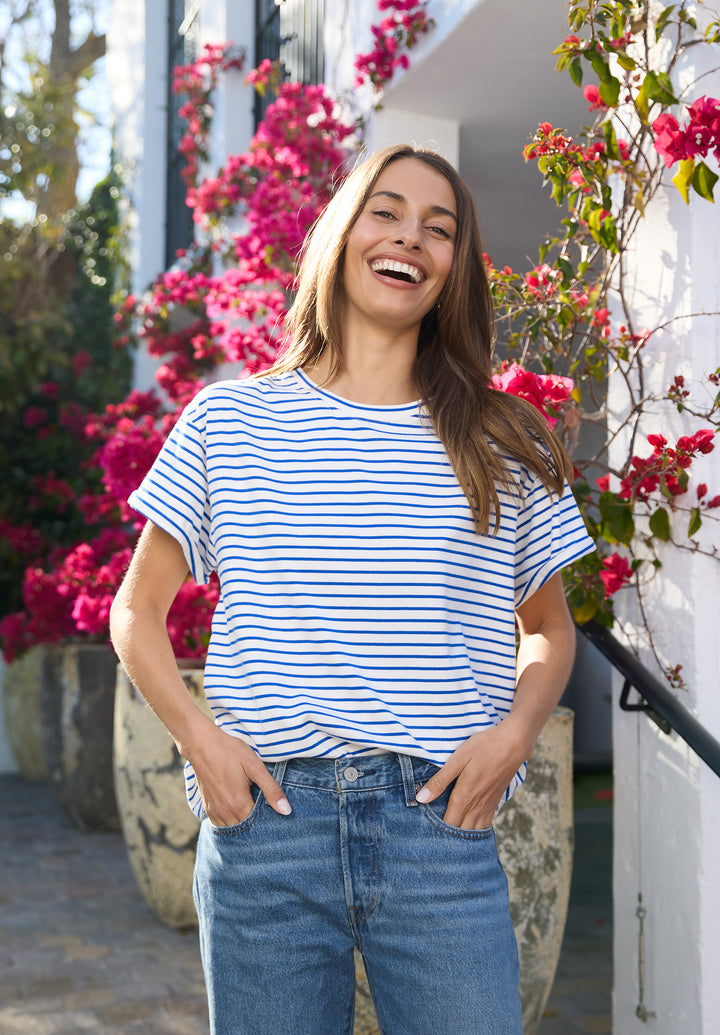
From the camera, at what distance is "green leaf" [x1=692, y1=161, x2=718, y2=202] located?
87.5 inches

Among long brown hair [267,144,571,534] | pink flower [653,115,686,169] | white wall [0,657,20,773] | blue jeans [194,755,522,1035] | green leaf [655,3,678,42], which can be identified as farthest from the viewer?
white wall [0,657,20,773]

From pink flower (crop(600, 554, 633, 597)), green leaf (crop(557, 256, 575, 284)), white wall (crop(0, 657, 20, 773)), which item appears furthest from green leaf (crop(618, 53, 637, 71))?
white wall (crop(0, 657, 20, 773))

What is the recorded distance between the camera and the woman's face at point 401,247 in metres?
1.76

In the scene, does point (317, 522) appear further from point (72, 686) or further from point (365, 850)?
point (72, 686)

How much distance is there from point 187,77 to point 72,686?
3.57 metres

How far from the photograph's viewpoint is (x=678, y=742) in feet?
Result: 7.95

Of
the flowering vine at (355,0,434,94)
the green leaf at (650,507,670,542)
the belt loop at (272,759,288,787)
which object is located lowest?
the belt loop at (272,759,288,787)

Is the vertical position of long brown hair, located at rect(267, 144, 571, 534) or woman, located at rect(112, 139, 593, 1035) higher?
long brown hair, located at rect(267, 144, 571, 534)

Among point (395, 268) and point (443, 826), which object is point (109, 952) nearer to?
point (443, 826)

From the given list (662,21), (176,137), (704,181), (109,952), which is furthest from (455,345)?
(176,137)

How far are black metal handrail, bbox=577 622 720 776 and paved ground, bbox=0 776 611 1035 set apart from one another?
3.51 ft

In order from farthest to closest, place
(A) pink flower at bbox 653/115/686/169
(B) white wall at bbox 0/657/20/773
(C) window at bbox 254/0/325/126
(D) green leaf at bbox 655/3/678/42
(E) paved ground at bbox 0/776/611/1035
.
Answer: (B) white wall at bbox 0/657/20/773 → (C) window at bbox 254/0/325/126 → (E) paved ground at bbox 0/776/611/1035 → (D) green leaf at bbox 655/3/678/42 → (A) pink flower at bbox 653/115/686/169

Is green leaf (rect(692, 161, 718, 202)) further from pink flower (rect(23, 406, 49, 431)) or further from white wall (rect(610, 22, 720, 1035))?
pink flower (rect(23, 406, 49, 431))

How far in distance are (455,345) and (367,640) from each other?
0.61 meters
